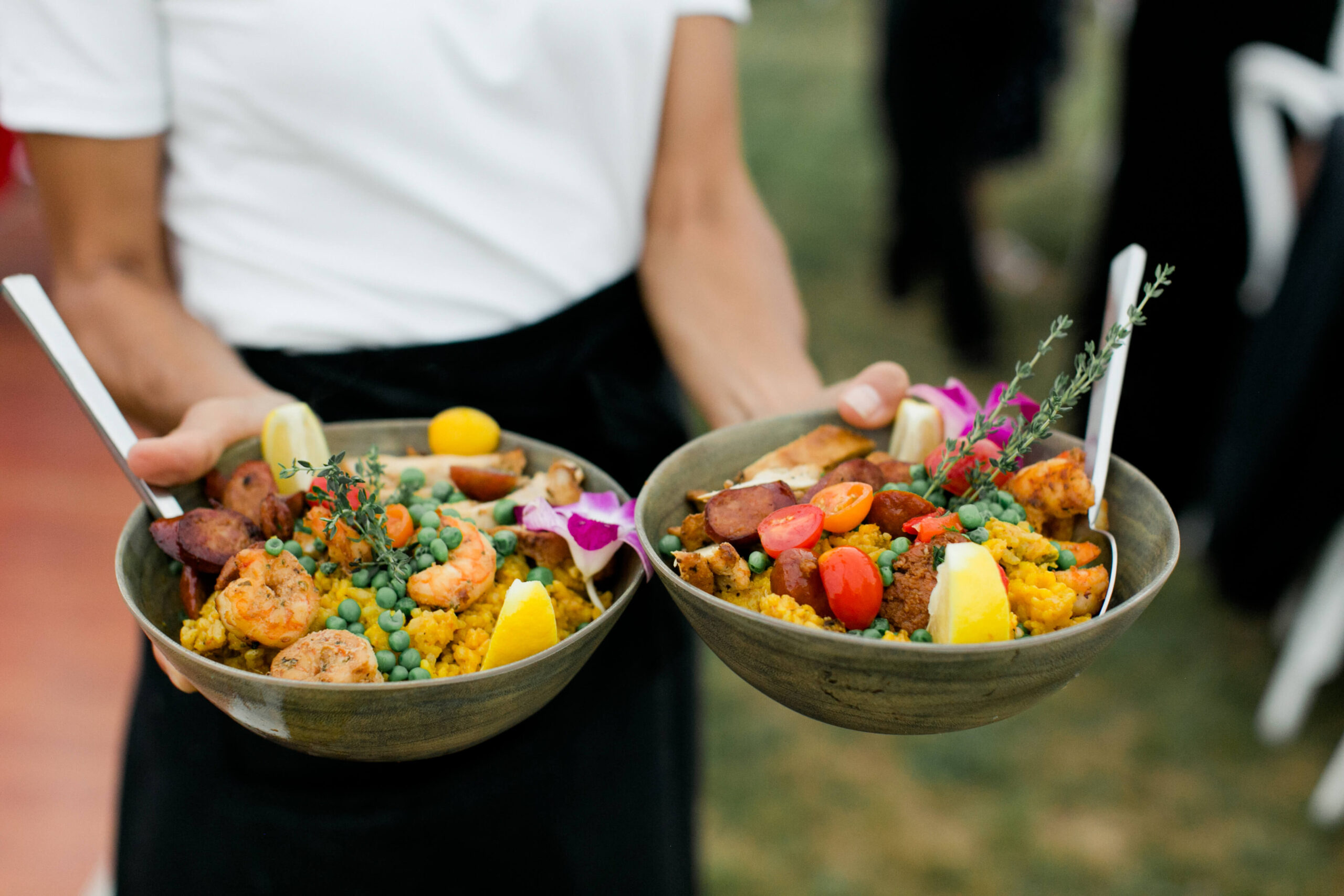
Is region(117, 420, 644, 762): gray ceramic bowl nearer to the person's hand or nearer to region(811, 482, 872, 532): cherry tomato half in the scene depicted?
the person's hand

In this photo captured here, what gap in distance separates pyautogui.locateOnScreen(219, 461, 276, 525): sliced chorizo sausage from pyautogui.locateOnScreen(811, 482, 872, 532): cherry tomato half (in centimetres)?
52

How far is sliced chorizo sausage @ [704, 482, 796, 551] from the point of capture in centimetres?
87

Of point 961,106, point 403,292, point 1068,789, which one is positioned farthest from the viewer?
point 961,106

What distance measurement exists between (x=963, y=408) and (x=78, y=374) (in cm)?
84

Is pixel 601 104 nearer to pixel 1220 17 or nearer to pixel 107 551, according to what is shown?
pixel 1220 17

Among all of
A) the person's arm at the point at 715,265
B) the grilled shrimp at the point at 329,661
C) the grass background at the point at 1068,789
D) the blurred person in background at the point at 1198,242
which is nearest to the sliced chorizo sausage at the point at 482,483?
the grilled shrimp at the point at 329,661

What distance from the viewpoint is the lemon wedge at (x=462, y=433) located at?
3.57 feet

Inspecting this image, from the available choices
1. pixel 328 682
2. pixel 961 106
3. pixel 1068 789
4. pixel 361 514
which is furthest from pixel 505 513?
pixel 961 106

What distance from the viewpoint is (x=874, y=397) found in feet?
3.41

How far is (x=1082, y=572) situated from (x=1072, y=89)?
6.89 meters

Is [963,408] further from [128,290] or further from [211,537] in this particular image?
[128,290]

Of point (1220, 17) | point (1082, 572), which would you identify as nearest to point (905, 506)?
point (1082, 572)

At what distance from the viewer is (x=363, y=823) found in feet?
3.47

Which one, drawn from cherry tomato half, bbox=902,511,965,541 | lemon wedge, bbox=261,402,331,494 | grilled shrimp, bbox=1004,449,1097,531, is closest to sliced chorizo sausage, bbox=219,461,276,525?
lemon wedge, bbox=261,402,331,494
